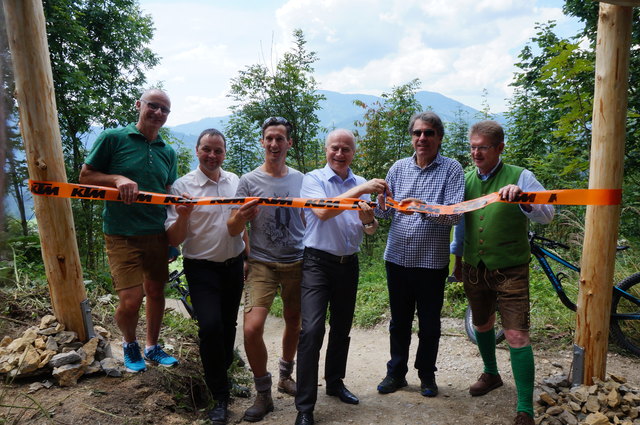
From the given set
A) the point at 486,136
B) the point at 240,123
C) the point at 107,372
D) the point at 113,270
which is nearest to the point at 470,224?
the point at 486,136

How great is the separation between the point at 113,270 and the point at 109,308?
187cm

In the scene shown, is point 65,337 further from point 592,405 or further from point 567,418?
point 592,405

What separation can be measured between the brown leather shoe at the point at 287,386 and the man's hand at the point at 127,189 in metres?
2.04

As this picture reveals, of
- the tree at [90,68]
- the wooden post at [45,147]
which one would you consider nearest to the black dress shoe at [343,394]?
the wooden post at [45,147]

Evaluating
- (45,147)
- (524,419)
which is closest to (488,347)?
(524,419)

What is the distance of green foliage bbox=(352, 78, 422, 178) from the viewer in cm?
988

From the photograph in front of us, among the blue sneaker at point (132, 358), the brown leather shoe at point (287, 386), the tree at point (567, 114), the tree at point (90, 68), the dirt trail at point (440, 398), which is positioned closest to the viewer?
the dirt trail at point (440, 398)

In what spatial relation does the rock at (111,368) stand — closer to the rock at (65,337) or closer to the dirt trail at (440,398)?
the rock at (65,337)

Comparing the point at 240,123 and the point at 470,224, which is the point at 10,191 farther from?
the point at 240,123

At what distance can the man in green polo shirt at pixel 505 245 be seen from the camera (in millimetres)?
3033

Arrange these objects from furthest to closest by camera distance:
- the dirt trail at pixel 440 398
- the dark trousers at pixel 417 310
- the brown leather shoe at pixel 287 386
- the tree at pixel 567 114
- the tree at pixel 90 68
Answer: the tree at pixel 90 68
the tree at pixel 567 114
the brown leather shoe at pixel 287 386
the dark trousers at pixel 417 310
the dirt trail at pixel 440 398

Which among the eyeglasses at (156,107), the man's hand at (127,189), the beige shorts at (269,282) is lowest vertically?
the beige shorts at (269,282)

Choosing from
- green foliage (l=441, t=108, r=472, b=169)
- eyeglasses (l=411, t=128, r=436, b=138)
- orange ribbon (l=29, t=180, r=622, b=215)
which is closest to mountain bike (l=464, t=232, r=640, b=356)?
orange ribbon (l=29, t=180, r=622, b=215)

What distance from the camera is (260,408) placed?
11.1 feet
